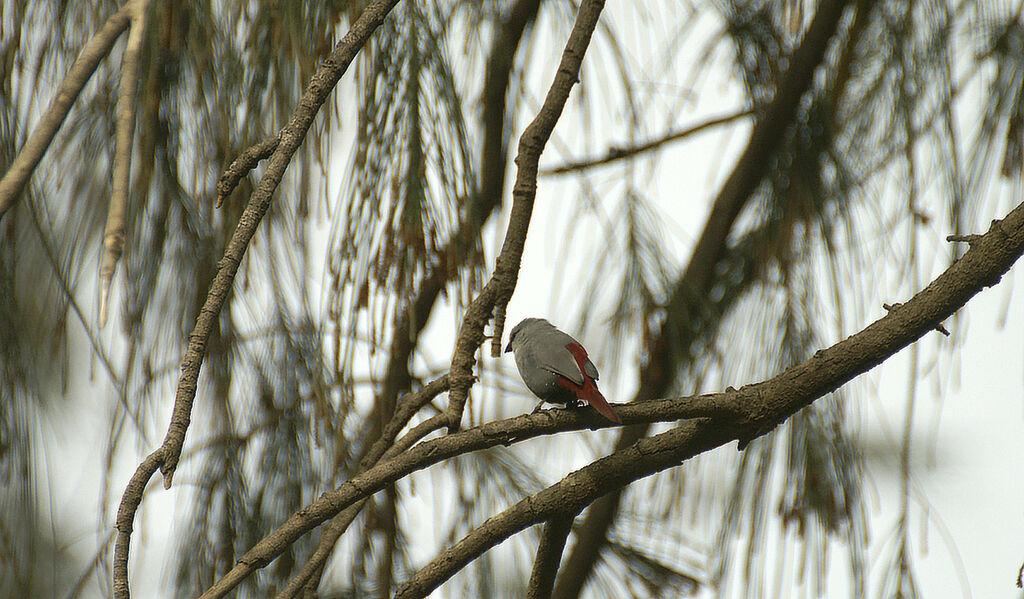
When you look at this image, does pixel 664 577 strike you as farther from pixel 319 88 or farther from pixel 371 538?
pixel 319 88

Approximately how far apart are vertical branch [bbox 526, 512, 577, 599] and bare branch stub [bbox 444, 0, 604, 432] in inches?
4.9

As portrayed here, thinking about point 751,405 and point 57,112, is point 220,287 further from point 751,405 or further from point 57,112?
point 751,405

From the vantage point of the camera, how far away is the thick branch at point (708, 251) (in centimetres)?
132

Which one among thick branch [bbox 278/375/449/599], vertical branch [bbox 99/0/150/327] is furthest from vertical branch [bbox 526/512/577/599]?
vertical branch [bbox 99/0/150/327]

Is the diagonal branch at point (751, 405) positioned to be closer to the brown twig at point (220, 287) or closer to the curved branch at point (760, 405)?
the curved branch at point (760, 405)

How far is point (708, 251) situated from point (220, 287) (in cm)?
96

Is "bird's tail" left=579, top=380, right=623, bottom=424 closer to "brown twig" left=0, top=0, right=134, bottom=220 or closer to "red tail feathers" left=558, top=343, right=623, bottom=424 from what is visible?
"red tail feathers" left=558, top=343, right=623, bottom=424

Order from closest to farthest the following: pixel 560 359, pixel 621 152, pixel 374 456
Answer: pixel 560 359 < pixel 374 456 < pixel 621 152

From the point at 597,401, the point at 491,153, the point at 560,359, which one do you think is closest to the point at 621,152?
the point at 491,153

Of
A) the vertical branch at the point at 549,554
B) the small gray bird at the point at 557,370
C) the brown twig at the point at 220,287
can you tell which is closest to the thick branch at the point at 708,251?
the small gray bird at the point at 557,370

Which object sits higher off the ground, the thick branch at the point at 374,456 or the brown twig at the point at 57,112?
the brown twig at the point at 57,112

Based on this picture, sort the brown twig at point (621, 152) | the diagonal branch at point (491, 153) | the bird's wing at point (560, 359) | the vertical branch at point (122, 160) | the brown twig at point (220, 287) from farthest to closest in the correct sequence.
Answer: the brown twig at point (621, 152), the diagonal branch at point (491, 153), the bird's wing at point (560, 359), the vertical branch at point (122, 160), the brown twig at point (220, 287)

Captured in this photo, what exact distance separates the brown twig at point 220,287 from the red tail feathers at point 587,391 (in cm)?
30

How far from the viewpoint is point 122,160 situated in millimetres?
769
